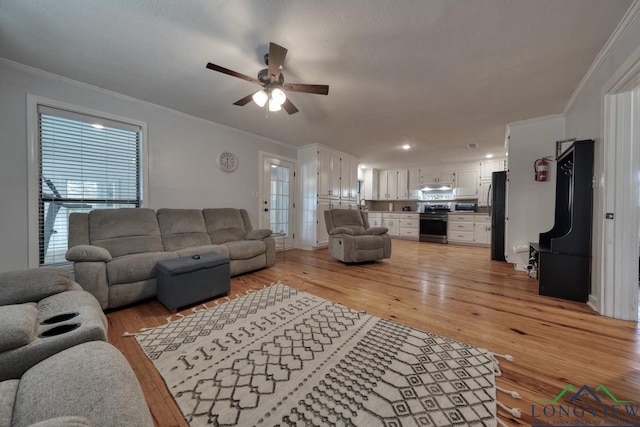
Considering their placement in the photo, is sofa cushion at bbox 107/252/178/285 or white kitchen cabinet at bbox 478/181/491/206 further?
white kitchen cabinet at bbox 478/181/491/206

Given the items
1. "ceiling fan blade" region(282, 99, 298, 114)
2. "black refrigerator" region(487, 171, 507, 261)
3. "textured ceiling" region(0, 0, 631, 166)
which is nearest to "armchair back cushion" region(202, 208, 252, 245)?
"textured ceiling" region(0, 0, 631, 166)

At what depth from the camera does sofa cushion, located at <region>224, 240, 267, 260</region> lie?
299cm

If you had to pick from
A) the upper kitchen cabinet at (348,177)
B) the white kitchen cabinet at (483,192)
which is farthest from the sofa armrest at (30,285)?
the white kitchen cabinet at (483,192)

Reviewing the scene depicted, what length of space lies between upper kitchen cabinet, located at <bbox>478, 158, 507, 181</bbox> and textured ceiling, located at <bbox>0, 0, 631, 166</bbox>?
2936 mm

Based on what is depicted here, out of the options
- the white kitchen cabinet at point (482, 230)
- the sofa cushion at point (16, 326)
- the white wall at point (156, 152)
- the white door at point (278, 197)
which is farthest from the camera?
the white kitchen cabinet at point (482, 230)

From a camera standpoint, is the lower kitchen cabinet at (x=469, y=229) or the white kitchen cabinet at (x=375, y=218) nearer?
Result: the lower kitchen cabinet at (x=469, y=229)

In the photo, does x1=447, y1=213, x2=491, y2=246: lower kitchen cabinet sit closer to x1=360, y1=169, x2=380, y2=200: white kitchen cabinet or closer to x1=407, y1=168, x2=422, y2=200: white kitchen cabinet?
x1=407, y1=168, x2=422, y2=200: white kitchen cabinet

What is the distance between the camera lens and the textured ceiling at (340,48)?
158 cm

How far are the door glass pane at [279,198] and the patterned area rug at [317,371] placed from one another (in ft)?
9.87

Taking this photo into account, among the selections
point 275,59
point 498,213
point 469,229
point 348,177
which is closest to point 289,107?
point 275,59

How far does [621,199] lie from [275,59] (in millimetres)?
3160

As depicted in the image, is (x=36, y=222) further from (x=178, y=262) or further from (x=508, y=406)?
(x=508, y=406)

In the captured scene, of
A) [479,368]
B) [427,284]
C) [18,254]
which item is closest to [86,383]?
[479,368]

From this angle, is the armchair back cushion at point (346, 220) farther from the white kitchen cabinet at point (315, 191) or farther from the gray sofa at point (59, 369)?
the gray sofa at point (59, 369)
